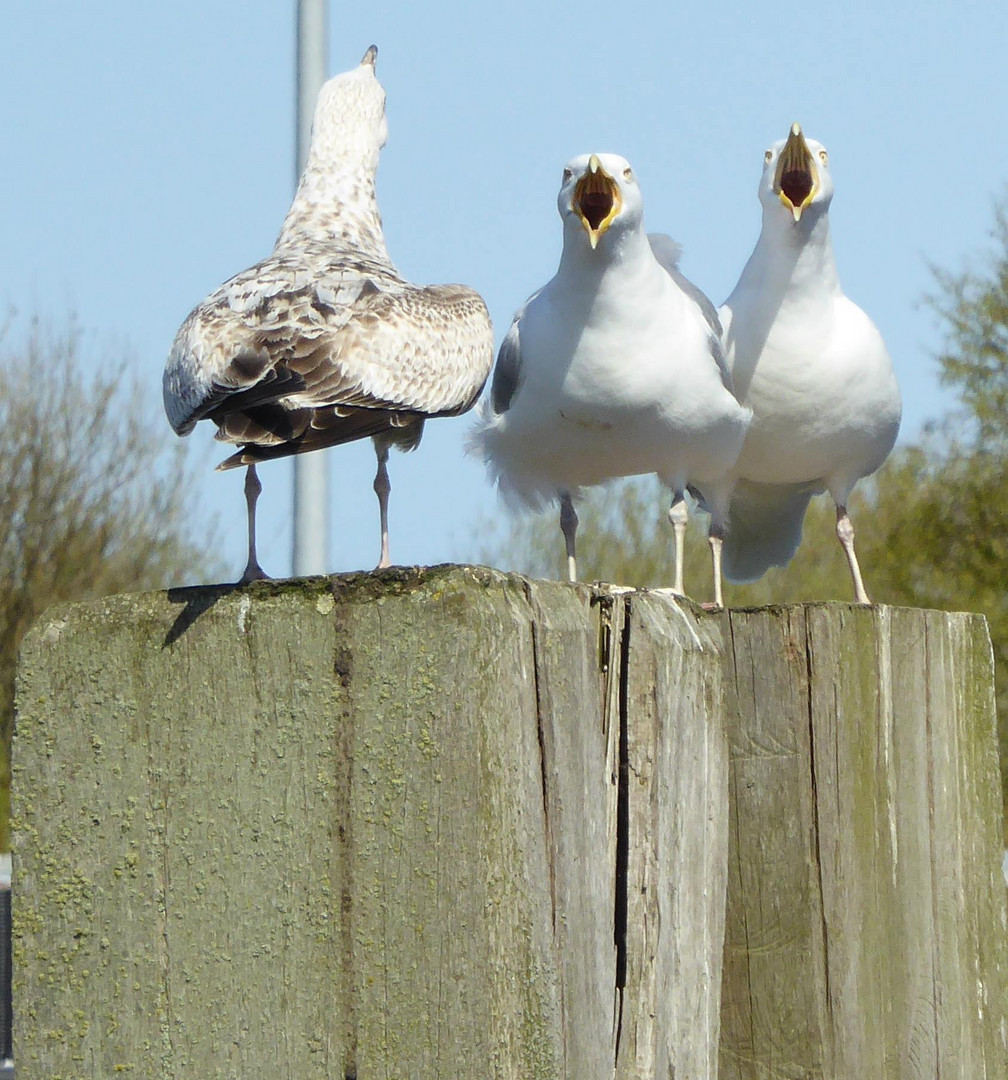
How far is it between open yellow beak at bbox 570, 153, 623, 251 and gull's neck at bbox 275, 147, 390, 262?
0.77m

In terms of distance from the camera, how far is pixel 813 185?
17.4ft

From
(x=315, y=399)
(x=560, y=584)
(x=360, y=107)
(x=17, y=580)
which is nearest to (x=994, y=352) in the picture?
(x=17, y=580)

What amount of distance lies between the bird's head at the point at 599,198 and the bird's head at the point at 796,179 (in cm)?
64

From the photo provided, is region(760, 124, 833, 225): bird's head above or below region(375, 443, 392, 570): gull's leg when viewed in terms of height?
above

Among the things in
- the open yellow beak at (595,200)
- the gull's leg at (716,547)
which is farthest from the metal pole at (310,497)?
the open yellow beak at (595,200)

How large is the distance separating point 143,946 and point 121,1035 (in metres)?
0.10

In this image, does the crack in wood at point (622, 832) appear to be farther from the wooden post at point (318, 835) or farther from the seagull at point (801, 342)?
the seagull at point (801, 342)

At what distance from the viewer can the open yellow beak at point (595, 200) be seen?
472 cm

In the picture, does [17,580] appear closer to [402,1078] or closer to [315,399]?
[315,399]

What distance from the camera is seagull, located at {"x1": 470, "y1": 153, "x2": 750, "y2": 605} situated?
4.75m

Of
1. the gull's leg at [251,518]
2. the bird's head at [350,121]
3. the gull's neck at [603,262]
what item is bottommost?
the gull's leg at [251,518]

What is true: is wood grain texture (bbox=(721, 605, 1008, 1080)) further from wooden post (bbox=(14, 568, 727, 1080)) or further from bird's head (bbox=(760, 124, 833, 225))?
bird's head (bbox=(760, 124, 833, 225))

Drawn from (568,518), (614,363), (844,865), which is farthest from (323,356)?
(844,865)

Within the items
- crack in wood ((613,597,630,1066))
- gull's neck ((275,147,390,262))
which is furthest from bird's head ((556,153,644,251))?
crack in wood ((613,597,630,1066))
